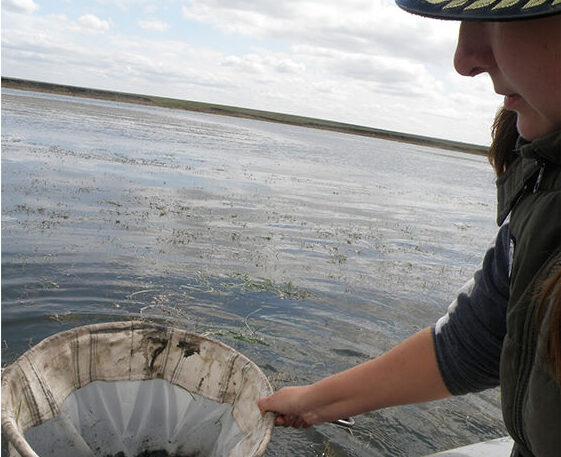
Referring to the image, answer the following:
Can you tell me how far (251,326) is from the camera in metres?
5.83

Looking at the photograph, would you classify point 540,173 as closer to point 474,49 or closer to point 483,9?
point 474,49

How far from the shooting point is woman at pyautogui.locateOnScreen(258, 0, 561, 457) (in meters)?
1.01

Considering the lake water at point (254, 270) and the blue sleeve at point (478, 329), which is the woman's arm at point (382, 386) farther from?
the lake water at point (254, 270)

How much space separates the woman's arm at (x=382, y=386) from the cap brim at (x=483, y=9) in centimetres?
109

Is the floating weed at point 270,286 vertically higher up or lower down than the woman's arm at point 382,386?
lower down

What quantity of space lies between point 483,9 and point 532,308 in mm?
617

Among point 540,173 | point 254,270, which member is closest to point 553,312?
point 540,173

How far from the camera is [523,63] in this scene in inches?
42.3

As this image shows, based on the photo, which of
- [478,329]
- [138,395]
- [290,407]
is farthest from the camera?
[138,395]

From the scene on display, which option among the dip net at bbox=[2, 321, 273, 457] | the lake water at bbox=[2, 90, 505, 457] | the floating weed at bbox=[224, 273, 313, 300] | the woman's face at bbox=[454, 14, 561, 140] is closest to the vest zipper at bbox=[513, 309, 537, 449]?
the woman's face at bbox=[454, 14, 561, 140]

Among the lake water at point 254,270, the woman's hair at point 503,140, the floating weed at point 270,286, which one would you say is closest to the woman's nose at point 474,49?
the woman's hair at point 503,140

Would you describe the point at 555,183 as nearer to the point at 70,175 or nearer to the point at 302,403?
the point at 302,403

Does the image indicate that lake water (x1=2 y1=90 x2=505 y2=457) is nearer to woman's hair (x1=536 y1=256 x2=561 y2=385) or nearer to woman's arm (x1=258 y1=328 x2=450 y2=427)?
woman's arm (x1=258 y1=328 x2=450 y2=427)

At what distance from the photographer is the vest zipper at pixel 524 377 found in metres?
1.11
